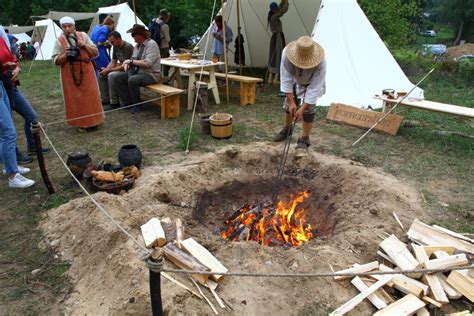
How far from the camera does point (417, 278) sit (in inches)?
101

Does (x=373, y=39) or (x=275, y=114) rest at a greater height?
(x=373, y=39)

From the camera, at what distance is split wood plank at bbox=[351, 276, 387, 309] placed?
2.39m

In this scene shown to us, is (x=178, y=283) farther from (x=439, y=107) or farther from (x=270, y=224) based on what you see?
(x=439, y=107)

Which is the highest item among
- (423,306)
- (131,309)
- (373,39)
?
(373,39)

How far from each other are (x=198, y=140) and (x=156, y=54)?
2159 millimetres

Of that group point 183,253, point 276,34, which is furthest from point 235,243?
point 276,34

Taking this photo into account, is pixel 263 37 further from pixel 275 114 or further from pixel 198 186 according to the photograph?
pixel 198 186

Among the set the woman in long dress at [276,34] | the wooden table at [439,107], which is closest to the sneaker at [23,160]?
the wooden table at [439,107]

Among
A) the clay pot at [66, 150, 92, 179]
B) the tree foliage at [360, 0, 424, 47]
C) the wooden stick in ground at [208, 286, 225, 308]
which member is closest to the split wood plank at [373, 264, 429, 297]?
the wooden stick in ground at [208, 286, 225, 308]

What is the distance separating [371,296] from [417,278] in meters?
0.42

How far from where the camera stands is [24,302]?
258 cm

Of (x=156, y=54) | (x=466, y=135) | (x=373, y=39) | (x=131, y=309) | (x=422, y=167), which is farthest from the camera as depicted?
(x=373, y=39)

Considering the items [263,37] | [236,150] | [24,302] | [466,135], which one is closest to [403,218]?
[236,150]

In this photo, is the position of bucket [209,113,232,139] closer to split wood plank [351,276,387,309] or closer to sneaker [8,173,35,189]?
sneaker [8,173,35,189]
